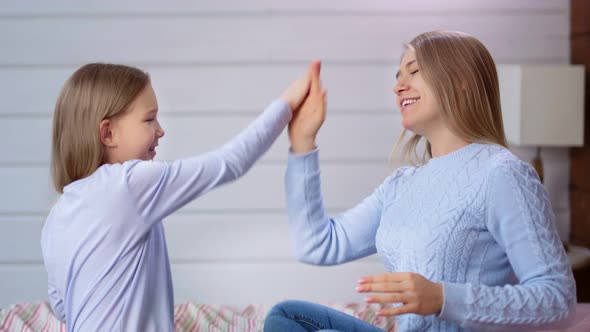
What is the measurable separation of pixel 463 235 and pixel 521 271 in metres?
0.16

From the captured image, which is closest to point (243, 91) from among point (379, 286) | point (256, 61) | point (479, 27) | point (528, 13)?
point (256, 61)

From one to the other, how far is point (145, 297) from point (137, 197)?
26 cm

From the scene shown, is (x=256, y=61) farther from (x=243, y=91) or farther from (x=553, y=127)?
(x=553, y=127)

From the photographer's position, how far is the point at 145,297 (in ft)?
6.29

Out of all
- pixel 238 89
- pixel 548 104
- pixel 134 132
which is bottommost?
pixel 548 104

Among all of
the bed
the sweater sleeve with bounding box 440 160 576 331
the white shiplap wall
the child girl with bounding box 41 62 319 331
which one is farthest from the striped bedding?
the sweater sleeve with bounding box 440 160 576 331

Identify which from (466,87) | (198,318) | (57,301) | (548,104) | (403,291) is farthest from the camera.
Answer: (548,104)

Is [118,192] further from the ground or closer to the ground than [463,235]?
further from the ground

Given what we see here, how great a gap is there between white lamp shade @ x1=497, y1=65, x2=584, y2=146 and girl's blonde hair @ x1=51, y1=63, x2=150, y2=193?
2086 millimetres

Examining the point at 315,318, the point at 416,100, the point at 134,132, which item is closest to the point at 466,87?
the point at 416,100

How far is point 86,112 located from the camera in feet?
6.57

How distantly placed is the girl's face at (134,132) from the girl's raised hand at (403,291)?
82 cm

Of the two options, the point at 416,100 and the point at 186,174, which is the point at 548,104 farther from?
the point at 186,174

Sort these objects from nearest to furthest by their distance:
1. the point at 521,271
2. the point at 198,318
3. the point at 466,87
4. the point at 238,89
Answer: the point at 521,271, the point at 466,87, the point at 198,318, the point at 238,89
